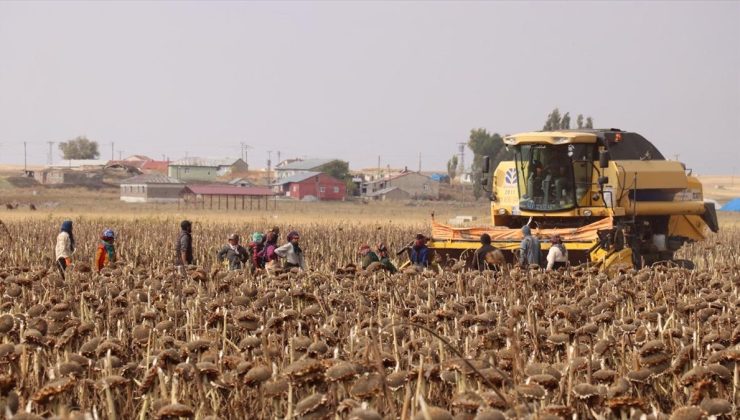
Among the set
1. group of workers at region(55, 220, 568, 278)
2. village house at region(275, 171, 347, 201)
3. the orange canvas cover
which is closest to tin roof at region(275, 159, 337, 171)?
village house at region(275, 171, 347, 201)

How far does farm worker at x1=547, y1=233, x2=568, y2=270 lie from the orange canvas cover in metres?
0.65

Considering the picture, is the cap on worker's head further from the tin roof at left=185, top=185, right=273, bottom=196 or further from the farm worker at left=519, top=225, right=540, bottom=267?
the tin roof at left=185, top=185, right=273, bottom=196

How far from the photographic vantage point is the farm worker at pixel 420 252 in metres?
18.9

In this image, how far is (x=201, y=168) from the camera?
5989 inches

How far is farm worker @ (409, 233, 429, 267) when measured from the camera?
1886 centimetres

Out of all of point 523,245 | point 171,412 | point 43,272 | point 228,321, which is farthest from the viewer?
point 523,245

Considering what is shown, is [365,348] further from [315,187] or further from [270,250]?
[315,187]

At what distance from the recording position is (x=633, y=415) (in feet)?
16.5

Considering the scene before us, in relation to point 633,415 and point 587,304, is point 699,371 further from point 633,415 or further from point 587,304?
point 587,304

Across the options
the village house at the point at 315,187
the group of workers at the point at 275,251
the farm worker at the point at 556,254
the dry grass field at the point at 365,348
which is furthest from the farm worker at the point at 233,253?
the village house at the point at 315,187

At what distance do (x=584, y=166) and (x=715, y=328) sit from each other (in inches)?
510

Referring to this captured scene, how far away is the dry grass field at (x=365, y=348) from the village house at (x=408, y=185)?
126 metres

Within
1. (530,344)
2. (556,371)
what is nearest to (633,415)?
(556,371)

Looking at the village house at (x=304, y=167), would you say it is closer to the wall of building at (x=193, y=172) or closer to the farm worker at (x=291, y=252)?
the wall of building at (x=193, y=172)
